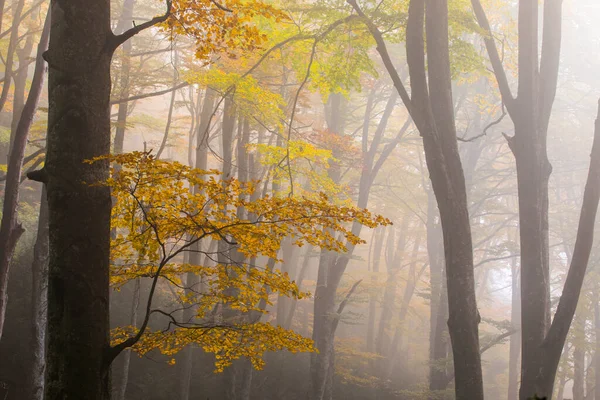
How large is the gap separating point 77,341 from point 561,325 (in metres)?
5.19

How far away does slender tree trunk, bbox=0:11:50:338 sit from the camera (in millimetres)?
6508

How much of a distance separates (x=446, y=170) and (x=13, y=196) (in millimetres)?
6163

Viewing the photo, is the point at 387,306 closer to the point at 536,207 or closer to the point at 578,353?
the point at 578,353

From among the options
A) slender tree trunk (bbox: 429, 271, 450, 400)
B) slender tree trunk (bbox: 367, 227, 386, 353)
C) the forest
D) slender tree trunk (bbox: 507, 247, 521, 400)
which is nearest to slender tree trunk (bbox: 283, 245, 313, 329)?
the forest

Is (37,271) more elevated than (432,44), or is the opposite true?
(432,44)

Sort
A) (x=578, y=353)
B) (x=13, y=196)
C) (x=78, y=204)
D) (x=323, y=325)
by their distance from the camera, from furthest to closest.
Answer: (x=578, y=353)
(x=323, y=325)
(x=13, y=196)
(x=78, y=204)

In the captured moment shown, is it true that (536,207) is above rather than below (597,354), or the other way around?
above

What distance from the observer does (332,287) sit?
1303 cm

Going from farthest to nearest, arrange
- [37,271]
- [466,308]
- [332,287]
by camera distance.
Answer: [332,287] < [37,271] < [466,308]

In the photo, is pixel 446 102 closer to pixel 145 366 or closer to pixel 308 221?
pixel 308 221

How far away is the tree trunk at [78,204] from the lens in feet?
10.0

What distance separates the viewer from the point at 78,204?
3.19 m

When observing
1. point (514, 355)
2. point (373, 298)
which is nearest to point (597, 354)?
point (514, 355)

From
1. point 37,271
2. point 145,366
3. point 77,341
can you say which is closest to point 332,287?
point 145,366
